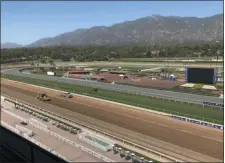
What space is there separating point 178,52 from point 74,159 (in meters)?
143

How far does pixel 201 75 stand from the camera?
5303 centimetres

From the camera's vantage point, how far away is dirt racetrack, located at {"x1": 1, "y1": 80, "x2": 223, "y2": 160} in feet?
83.5

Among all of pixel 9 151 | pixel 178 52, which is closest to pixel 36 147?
pixel 9 151

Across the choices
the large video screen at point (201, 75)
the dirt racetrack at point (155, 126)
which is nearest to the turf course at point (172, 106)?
the dirt racetrack at point (155, 126)

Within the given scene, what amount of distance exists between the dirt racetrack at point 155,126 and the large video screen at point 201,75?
20262 millimetres

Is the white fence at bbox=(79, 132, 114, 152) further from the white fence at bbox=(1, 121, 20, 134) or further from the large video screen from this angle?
the large video screen

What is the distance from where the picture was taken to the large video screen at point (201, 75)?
51938mm

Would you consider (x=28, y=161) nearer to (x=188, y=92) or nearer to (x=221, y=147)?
(x=221, y=147)

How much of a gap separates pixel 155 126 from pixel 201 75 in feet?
84.3

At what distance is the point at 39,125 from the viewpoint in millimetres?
30250

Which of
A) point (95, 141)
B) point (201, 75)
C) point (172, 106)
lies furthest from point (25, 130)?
point (201, 75)

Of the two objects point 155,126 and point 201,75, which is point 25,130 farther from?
point 201,75

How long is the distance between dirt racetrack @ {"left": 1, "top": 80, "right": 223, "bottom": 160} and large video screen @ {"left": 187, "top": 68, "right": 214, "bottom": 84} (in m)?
20.3

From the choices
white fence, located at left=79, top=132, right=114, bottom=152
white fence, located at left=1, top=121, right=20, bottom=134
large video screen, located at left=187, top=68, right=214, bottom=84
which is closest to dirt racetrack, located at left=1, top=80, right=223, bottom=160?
white fence, located at left=79, top=132, right=114, bottom=152
